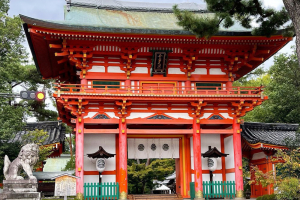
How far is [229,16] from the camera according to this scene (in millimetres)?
13445

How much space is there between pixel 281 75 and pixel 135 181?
14.2m

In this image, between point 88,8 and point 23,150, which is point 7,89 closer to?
point 23,150

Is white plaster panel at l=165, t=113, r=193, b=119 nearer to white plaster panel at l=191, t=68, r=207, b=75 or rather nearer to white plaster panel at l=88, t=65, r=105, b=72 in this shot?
white plaster panel at l=191, t=68, r=207, b=75

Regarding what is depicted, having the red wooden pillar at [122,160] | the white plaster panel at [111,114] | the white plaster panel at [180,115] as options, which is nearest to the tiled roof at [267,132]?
the white plaster panel at [180,115]

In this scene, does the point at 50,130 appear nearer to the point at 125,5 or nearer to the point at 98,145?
the point at 98,145

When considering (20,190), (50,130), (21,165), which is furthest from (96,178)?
(50,130)

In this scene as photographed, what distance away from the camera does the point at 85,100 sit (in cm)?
1688

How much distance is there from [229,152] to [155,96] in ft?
15.9

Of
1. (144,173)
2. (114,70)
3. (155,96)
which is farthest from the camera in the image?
(144,173)

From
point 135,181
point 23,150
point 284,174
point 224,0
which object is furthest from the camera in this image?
point 135,181

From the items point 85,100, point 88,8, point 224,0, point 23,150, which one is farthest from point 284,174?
point 88,8

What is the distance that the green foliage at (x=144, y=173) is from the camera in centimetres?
2465

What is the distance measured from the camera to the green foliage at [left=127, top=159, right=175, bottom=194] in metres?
24.6

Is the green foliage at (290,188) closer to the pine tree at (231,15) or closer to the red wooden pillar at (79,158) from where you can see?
the pine tree at (231,15)
